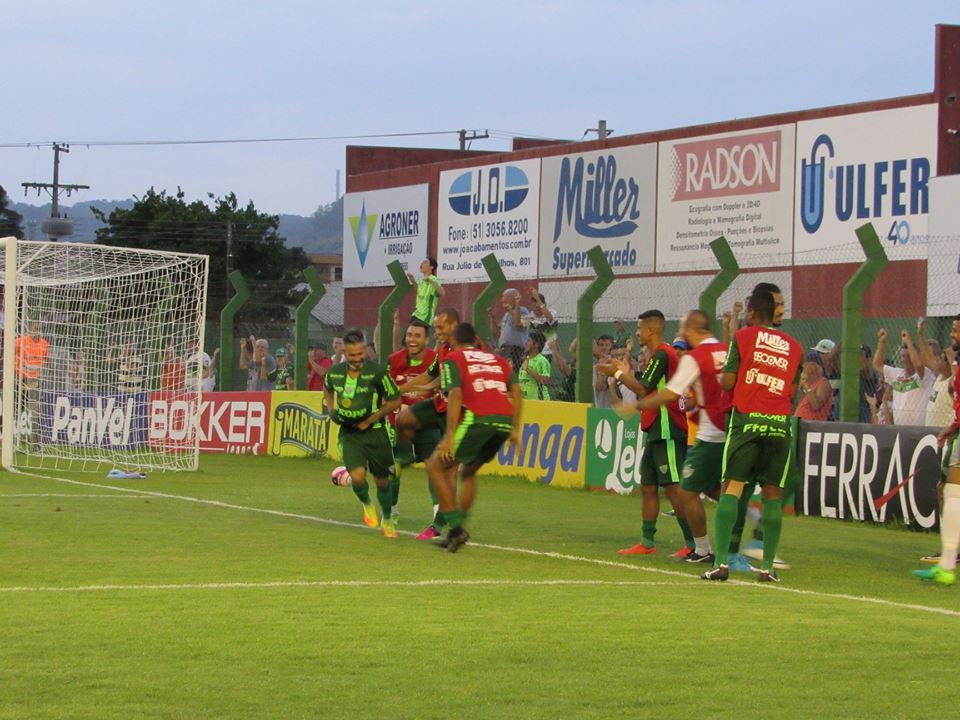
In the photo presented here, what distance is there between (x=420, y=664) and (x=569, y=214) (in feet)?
97.2

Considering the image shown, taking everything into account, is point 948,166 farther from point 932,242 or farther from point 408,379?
point 408,379

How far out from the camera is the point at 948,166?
91.8 feet

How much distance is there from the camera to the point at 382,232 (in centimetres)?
4394

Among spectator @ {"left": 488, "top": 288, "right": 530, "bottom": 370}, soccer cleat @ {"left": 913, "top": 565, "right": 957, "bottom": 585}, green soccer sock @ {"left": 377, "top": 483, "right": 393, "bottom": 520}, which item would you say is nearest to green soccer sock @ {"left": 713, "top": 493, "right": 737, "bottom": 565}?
soccer cleat @ {"left": 913, "top": 565, "right": 957, "bottom": 585}

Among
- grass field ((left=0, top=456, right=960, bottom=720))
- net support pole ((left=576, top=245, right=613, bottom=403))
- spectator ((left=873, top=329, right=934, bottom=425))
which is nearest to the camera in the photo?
grass field ((left=0, top=456, right=960, bottom=720))

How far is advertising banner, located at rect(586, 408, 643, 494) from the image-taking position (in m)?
20.0

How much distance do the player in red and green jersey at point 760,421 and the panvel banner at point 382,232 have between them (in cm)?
2962

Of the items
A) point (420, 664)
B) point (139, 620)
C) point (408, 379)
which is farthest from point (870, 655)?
point (408, 379)

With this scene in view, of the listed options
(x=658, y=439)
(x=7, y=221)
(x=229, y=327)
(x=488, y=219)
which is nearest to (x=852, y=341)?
(x=658, y=439)

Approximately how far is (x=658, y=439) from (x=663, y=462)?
0.20 metres

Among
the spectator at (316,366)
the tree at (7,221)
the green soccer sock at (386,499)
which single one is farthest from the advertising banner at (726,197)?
the tree at (7,221)

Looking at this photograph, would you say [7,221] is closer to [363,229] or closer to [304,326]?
[363,229]

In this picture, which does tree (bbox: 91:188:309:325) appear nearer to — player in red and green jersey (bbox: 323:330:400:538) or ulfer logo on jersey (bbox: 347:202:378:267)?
ulfer logo on jersey (bbox: 347:202:378:267)

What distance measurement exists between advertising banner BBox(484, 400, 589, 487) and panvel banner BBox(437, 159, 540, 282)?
48.5 feet
